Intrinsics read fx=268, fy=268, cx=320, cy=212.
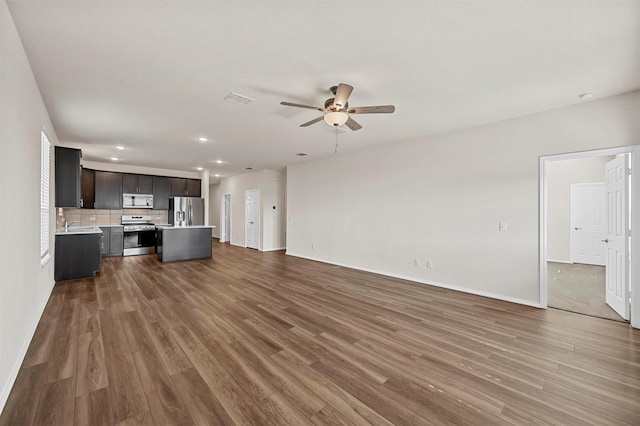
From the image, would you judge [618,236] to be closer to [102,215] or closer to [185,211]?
[185,211]

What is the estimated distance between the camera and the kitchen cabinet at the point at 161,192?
832 centimetres

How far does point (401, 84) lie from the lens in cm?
293

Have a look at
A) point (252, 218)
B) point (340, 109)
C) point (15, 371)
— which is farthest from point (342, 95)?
point (252, 218)

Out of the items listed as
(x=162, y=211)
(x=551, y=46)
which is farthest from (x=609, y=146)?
(x=162, y=211)

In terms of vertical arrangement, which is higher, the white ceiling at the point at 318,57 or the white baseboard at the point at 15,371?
the white ceiling at the point at 318,57

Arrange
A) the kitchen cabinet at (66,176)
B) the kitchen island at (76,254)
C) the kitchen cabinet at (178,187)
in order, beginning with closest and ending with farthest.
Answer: the kitchen cabinet at (66,176)
the kitchen island at (76,254)
the kitchen cabinet at (178,187)

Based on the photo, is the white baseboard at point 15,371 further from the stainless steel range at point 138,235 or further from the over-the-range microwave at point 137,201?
the over-the-range microwave at point 137,201

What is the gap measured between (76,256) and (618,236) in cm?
855

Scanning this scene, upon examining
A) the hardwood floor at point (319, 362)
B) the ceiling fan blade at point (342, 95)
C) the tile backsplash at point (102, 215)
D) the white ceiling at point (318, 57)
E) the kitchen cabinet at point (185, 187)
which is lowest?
the hardwood floor at point (319, 362)

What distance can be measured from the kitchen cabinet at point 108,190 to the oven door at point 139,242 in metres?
0.92

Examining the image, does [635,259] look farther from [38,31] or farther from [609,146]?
[38,31]

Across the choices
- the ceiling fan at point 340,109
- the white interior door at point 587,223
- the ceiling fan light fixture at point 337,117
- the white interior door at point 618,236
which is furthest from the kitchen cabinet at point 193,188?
the white interior door at point 587,223

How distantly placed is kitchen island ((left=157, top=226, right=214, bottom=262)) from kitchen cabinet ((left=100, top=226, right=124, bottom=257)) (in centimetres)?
129

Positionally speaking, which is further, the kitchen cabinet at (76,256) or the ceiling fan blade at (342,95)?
the kitchen cabinet at (76,256)
